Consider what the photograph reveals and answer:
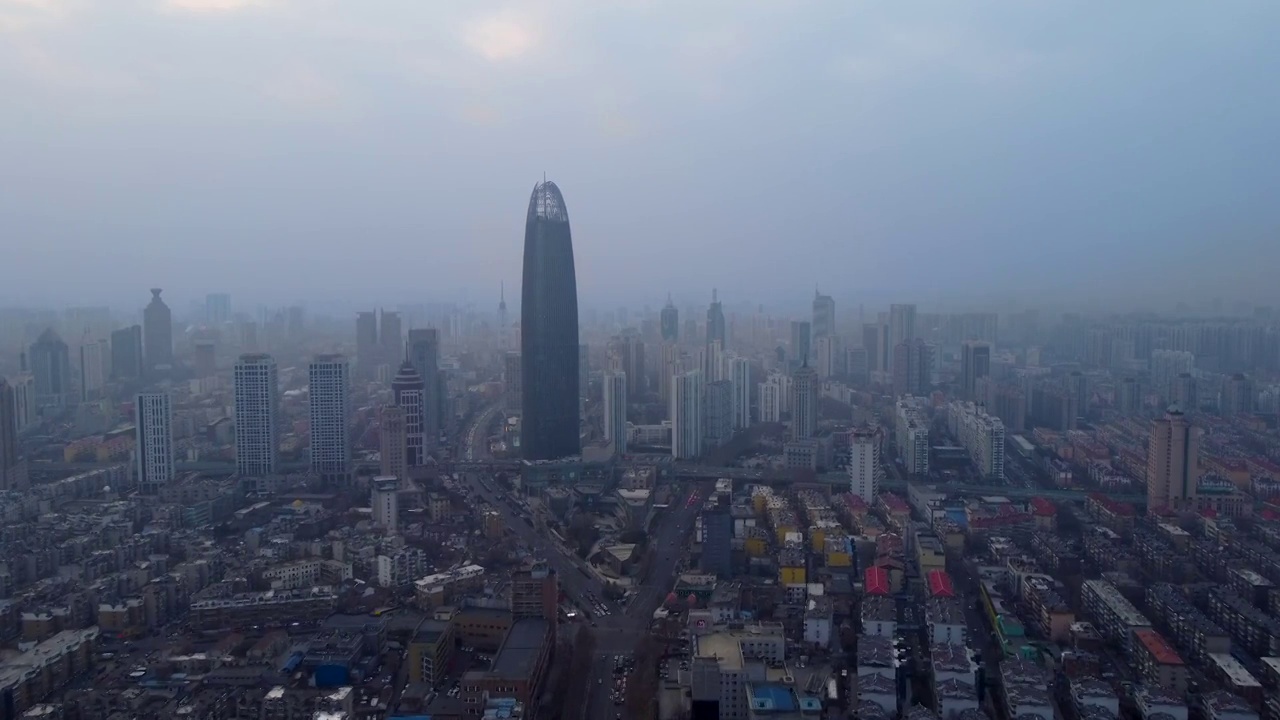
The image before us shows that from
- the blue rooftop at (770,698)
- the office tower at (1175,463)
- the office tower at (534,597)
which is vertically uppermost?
the office tower at (1175,463)

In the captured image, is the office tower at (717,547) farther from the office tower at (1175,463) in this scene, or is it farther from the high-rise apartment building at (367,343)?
the high-rise apartment building at (367,343)

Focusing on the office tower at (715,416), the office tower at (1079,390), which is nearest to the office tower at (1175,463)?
the office tower at (1079,390)

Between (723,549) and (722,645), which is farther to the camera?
(723,549)

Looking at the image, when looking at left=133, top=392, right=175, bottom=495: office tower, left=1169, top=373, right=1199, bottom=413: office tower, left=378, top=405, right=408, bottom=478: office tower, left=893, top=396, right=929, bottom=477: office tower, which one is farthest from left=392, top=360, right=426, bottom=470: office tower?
left=1169, top=373, right=1199, bottom=413: office tower

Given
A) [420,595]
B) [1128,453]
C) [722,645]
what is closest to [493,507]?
Result: [420,595]

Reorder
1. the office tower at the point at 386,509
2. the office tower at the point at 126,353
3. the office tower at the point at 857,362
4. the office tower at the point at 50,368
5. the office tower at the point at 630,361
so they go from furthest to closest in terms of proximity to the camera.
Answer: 1. the office tower at the point at 857,362
2. the office tower at the point at 630,361
3. the office tower at the point at 126,353
4. the office tower at the point at 50,368
5. the office tower at the point at 386,509

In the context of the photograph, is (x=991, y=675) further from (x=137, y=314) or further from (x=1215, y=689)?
(x=137, y=314)

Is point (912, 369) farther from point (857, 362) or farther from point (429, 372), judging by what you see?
point (429, 372)

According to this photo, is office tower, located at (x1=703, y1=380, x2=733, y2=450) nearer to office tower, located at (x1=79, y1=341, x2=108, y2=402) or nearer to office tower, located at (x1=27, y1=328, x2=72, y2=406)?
office tower, located at (x1=79, y1=341, x2=108, y2=402)
